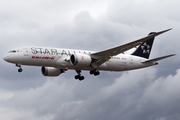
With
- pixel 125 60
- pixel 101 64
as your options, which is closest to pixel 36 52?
pixel 101 64

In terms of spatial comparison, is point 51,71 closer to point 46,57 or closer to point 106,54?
point 46,57

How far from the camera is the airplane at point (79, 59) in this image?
1687 inches

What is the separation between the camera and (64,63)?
44.7 m

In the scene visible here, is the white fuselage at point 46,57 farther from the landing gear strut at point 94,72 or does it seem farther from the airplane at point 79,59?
the landing gear strut at point 94,72

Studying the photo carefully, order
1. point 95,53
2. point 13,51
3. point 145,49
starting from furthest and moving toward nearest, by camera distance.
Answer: point 145,49 → point 95,53 → point 13,51

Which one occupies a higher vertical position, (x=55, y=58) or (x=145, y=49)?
(x=145, y=49)

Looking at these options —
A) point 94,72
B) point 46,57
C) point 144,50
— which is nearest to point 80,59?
point 46,57

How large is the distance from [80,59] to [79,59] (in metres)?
0.19

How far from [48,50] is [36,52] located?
1.80m

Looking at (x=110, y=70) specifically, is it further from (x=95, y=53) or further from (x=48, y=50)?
(x=48, y=50)

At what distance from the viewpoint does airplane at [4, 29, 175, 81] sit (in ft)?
141

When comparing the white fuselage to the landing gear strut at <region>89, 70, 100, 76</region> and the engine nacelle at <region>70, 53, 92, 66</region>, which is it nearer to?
the landing gear strut at <region>89, 70, 100, 76</region>

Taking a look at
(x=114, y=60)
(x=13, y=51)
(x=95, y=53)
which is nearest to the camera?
(x=13, y=51)

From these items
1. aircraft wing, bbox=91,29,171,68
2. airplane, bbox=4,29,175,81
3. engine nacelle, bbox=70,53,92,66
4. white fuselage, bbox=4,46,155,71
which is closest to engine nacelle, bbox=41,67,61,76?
airplane, bbox=4,29,175,81
